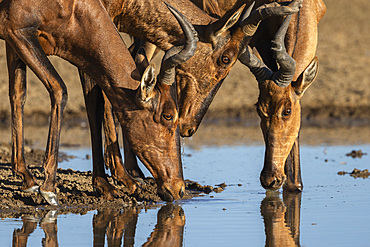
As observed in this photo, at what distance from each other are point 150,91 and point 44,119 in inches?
399

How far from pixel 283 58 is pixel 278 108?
653 mm

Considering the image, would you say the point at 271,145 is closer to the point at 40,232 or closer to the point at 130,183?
the point at 130,183

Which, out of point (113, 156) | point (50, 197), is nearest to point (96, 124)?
point (113, 156)

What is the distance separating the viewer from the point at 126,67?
902cm

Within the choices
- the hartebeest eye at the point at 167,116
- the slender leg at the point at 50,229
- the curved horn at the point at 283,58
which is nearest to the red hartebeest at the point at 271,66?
the curved horn at the point at 283,58

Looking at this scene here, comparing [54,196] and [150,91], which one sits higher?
[150,91]

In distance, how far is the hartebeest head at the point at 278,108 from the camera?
10008 mm

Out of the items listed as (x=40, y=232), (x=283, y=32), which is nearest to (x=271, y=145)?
(x=283, y=32)

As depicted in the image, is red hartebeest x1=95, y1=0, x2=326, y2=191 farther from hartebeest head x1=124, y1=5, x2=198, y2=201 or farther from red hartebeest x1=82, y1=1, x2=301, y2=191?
hartebeest head x1=124, y1=5, x2=198, y2=201

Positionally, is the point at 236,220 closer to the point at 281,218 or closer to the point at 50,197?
the point at 281,218

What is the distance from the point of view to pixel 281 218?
845cm

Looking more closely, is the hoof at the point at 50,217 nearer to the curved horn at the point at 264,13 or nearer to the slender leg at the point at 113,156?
A: the slender leg at the point at 113,156

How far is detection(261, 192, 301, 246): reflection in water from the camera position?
7.33m

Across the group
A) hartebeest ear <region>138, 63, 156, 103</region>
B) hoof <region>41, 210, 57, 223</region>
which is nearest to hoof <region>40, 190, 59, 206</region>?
hoof <region>41, 210, 57, 223</region>
